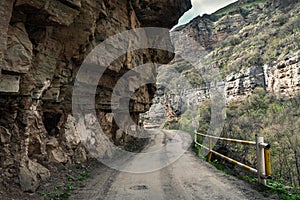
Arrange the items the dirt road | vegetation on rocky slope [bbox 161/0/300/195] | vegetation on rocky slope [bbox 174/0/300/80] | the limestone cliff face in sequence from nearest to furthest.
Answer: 1. the limestone cliff face
2. the dirt road
3. vegetation on rocky slope [bbox 161/0/300/195]
4. vegetation on rocky slope [bbox 174/0/300/80]

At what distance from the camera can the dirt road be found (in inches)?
197

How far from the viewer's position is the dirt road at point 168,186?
500 centimetres

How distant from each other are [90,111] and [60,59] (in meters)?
3.72

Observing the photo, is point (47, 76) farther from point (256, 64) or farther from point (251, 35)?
point (251, 35)

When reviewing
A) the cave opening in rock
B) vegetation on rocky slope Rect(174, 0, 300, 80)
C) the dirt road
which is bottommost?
the dirt road

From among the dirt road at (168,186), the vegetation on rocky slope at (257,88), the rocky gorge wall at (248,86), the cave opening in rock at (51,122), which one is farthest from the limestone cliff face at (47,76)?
the rocky gorge wall at (248,86)

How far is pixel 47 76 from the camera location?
627 cm

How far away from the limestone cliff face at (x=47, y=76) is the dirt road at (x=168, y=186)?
1.43 m

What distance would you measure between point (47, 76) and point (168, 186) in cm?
426

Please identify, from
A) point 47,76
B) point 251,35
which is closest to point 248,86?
point 251,35

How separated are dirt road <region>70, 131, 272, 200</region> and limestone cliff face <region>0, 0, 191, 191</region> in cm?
143

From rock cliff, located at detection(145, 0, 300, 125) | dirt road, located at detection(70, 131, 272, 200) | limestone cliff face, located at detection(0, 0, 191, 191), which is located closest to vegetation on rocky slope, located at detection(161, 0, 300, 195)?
rock cliff, located at detection(145, 0, 300, 125)

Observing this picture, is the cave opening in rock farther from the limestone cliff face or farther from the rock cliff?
the rock cliff

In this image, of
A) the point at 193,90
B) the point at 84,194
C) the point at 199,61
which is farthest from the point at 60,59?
the point at 199,61
